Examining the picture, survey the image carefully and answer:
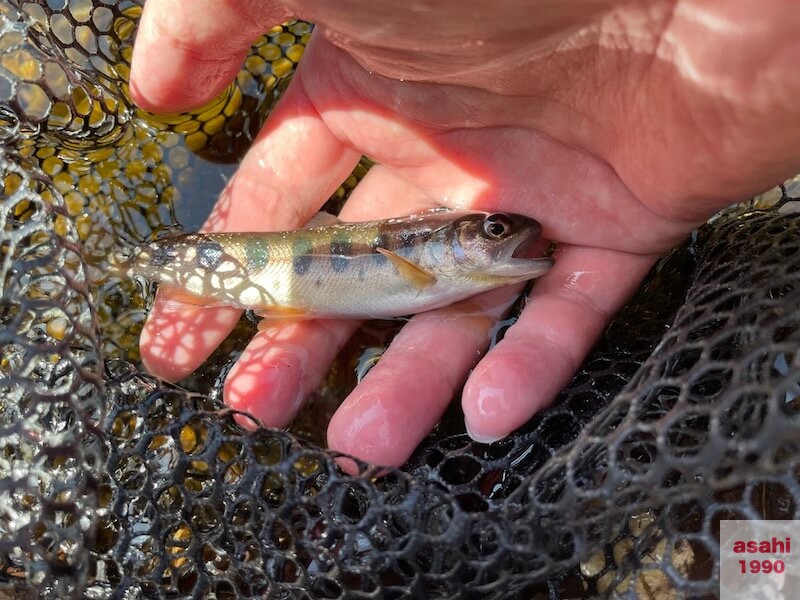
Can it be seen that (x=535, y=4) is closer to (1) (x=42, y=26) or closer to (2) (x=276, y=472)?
(2) (x=276, y=472)

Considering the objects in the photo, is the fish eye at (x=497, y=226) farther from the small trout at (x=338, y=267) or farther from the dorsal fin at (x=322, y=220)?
the dorsal fin at (x=322, y=220)

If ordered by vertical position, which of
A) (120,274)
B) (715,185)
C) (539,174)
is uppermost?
(715,185)

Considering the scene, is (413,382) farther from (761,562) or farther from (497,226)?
(761,562)

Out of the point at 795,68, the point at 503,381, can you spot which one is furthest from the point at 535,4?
the point at 503,381

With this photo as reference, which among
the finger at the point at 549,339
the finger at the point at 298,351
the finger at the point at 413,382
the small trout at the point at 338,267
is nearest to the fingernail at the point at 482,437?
the finger at the point at 549,339

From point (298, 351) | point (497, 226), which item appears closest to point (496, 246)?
point (497, 226)

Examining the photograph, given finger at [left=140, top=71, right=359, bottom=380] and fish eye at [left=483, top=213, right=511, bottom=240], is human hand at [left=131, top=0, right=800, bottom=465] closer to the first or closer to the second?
finger at [left=140, top=71, right=359, bottom=380]
